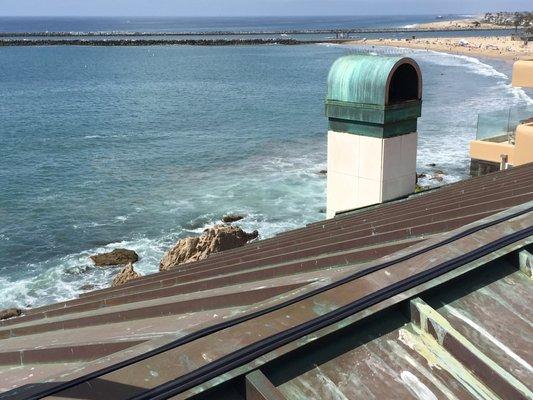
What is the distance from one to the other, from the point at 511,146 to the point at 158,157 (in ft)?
85.1

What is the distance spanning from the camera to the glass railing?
1723cm

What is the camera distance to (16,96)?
68188mm

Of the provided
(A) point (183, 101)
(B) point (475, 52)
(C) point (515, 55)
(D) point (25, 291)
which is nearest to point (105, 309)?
(D) point (25, 291)

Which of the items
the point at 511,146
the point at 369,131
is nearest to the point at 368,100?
the point at 369,131

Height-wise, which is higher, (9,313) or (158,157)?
(9,313)

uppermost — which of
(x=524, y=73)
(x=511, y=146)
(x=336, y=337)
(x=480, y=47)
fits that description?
(x=336, y=337)

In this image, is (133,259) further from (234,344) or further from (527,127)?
(234,344)

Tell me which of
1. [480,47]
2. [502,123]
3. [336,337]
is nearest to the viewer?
[336,337]

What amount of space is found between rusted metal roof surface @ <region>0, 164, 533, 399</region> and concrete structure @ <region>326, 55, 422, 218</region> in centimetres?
569

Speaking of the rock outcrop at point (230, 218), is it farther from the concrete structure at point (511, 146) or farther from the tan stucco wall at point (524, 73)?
the tan stucco wall at point (524, 73)

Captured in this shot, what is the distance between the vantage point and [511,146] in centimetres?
1627

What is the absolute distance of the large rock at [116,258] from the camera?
2145 cm

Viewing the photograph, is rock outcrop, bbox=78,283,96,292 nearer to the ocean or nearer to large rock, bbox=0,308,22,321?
the ocean

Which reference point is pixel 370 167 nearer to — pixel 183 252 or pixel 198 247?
pixel 198 247
